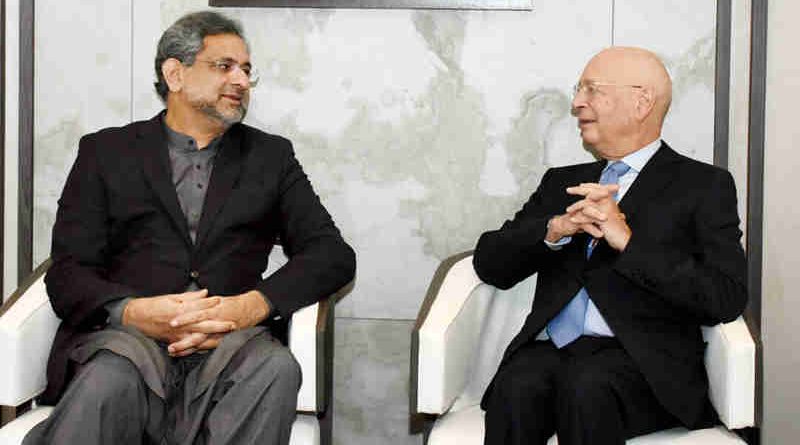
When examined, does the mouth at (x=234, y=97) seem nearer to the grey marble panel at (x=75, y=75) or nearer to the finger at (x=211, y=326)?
the grey marble panel at (x=75, y=75)

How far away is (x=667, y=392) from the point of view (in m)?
2.88

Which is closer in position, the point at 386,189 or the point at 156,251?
the point at 156,251

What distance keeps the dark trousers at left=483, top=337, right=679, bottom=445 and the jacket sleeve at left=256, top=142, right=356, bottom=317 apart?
0.57m

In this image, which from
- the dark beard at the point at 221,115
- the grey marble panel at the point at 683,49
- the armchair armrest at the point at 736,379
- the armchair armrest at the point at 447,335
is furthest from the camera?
the grey marble panel at the point at 683,49

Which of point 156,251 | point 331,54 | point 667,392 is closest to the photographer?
point 667,392

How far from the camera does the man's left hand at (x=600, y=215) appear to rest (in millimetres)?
2947

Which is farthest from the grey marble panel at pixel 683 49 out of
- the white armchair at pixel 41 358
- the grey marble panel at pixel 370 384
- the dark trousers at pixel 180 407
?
the dark trousers at pixel 180 407

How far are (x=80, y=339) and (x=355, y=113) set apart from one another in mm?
1285

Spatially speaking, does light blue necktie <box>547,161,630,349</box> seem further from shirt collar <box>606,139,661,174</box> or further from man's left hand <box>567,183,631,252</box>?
shirt collar <box>606,139,661,174</box>

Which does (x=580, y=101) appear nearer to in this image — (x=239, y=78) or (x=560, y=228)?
(x=560, y=228)

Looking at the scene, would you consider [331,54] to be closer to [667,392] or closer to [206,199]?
[206,199]

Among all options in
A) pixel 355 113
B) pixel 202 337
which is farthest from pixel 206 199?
pixel 355 113

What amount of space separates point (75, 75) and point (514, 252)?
1.72m

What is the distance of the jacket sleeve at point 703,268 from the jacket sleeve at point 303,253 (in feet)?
2.63
